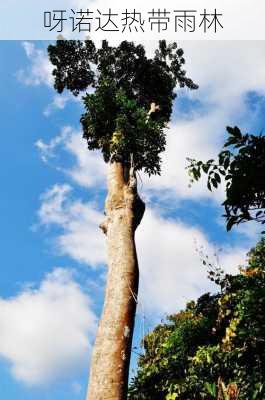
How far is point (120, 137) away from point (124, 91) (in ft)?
10.0

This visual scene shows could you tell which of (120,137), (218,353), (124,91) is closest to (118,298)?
(218,353)

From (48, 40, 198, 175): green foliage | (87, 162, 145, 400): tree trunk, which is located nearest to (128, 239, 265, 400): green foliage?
(87, 162, 145, 400): tree trunk

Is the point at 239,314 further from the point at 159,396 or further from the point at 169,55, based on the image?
the point at 169,55

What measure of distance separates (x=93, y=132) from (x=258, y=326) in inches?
287

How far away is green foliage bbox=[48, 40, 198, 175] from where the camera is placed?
12.0 metres

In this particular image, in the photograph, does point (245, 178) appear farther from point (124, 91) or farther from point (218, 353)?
point (124, 91)

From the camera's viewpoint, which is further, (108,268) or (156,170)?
(156,170)

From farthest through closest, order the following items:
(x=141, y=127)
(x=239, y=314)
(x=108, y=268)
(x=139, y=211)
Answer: (x=141, y=127), (x=139, y=211), (x=239, y=314), (x=108, y=268)

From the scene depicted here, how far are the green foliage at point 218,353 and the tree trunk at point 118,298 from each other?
4.43ft

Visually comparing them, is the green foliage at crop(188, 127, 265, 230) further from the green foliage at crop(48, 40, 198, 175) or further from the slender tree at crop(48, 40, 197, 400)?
the green foliage at crop(48, 40, 198, 175)

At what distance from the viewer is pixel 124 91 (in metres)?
13.9

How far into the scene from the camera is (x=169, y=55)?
56.4 feet

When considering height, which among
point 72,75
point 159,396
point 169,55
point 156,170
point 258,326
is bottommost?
point 159,396

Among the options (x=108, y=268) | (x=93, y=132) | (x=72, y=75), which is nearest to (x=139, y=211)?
(x=108, y=268)
